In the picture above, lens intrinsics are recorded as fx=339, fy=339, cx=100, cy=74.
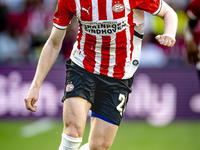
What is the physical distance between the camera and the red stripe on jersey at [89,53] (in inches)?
138

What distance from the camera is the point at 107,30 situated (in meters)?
3.45

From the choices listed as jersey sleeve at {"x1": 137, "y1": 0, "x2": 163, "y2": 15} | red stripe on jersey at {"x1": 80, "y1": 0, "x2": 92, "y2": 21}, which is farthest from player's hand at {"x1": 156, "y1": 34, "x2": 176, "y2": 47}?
red stripe on jersey at {"x1": 80, "y1": 0, "x2": 92, "y2": 21}

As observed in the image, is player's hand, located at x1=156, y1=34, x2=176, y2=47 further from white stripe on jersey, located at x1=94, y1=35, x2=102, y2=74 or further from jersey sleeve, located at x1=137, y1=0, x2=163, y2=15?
white stripe on jersey, located at x1=94, y1=35, x2=102, y2=74

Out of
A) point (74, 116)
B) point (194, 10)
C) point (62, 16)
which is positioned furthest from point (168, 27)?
point (194, 10)

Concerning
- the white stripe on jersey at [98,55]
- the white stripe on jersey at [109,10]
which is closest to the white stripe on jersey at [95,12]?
the white stripe on jersey at [109,10]

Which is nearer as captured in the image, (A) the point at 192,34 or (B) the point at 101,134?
(B) the point at 101,134

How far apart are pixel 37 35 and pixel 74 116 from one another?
630 centimetres

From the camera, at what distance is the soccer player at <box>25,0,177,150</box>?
333 centimetres

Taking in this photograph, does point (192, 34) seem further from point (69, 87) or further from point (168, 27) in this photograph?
point (69, 87)

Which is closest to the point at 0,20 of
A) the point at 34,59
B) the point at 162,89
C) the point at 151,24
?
the point at 34,59

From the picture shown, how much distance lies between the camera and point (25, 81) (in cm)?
790

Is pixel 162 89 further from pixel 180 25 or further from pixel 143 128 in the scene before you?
pixel 180 25

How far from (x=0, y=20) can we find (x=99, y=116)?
665 cm

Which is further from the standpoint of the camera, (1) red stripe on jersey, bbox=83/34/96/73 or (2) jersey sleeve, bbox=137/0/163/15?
(1) red stripe on jersey, bbox=83/34/96/73
